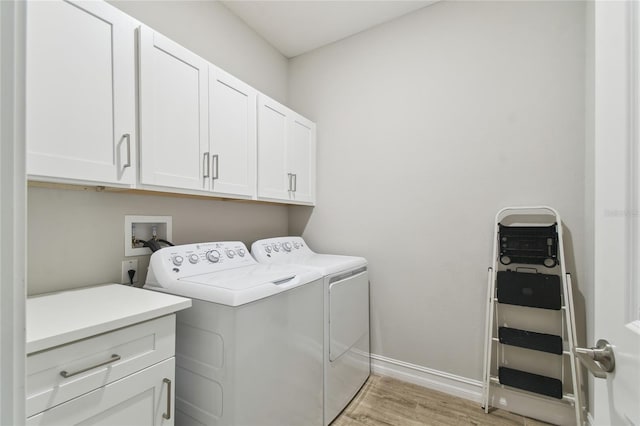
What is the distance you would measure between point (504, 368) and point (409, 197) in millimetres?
1314

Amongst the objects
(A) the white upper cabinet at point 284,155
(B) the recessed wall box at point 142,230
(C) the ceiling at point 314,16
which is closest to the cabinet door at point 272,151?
(A) the white upper cabinet at point 284,155

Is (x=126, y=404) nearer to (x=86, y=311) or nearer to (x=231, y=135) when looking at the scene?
(x=86, y=311)

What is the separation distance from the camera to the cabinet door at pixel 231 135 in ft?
5.66

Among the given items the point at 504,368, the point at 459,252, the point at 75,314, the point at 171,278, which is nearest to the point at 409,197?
the point at 459,252

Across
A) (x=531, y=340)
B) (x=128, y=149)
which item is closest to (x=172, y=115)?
(x=128, y=149)

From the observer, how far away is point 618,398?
535 mm

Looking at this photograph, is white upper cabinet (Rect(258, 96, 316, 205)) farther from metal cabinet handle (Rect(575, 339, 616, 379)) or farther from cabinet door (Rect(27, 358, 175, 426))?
metal cabinet handle (Rect(575, 339, 616, 379))

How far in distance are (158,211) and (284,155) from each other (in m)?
1.02

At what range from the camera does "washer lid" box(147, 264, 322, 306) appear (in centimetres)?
120

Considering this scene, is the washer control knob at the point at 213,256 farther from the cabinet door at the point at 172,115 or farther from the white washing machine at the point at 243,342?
the cabinet door at the point at 172,115

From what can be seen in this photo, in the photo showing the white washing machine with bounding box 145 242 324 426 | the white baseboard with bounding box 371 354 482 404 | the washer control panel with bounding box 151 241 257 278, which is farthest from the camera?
the white baseboard with bounding box 371 354 482 404

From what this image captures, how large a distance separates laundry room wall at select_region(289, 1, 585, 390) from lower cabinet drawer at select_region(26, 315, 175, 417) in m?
1.73

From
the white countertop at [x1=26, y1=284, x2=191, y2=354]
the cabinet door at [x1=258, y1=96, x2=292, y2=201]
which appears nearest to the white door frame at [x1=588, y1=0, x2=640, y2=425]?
the white countertop at [x1=26, y1=284, x2=191, y2=354]

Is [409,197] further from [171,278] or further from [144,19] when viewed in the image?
[144,19]
